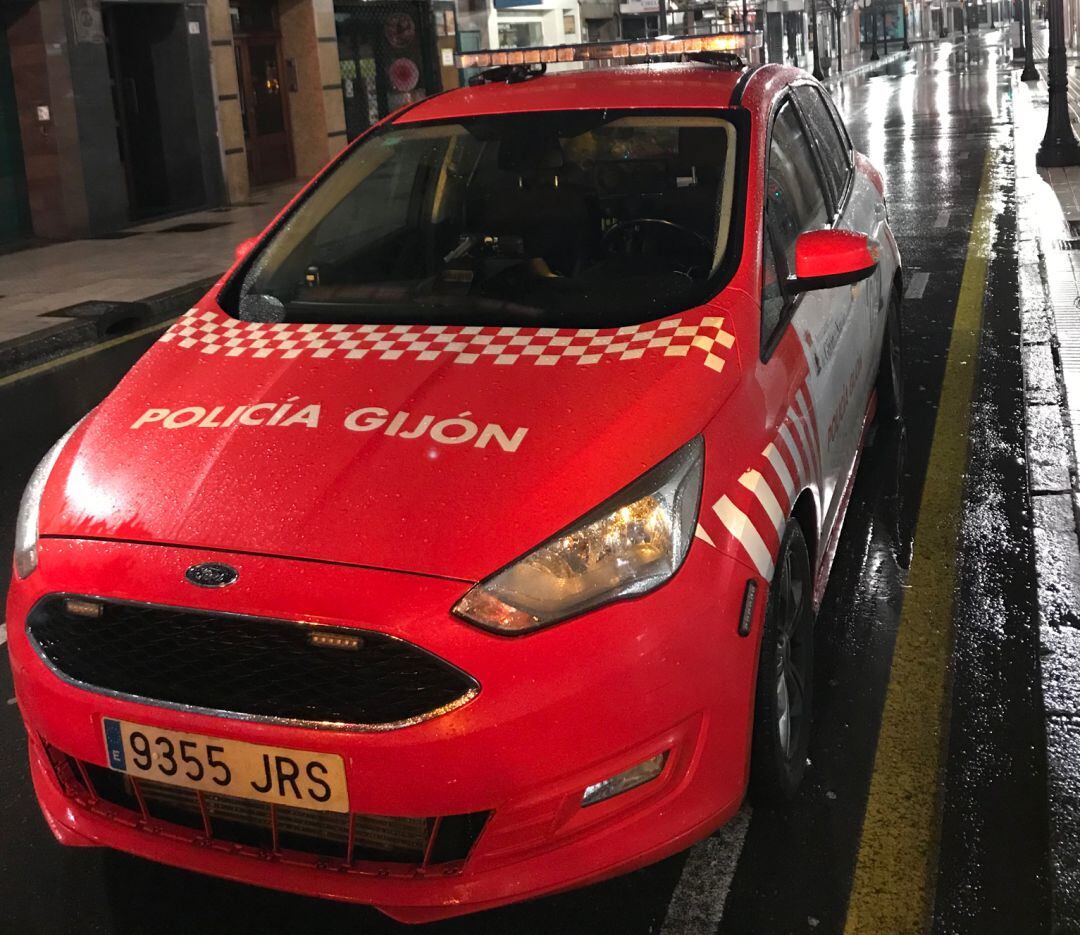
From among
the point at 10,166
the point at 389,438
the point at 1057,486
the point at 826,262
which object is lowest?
the point at 1057,486

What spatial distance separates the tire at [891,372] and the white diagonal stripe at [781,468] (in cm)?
236

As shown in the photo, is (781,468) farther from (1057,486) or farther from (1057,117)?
(1057,117)

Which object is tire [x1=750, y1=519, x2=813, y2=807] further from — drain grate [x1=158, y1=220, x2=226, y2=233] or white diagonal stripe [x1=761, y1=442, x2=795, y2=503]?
drain grate [x1=158, y1=220, x2=226, y2=233]

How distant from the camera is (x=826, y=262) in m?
3.44

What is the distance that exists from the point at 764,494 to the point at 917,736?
0.98 metres

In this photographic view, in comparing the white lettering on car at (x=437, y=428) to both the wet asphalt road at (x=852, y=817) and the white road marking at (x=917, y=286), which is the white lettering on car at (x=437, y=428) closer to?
the wet asphalt road at (x=852, y=817)

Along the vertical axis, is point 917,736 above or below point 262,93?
below

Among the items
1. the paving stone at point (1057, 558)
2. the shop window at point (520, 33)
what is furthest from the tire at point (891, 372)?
the shop window at point (520, 33)

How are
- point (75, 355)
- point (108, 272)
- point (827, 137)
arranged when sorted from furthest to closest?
point (108, 272), point (75, 355), point (827, 137)

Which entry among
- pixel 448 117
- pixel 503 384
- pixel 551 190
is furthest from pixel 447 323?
pixel 448 117

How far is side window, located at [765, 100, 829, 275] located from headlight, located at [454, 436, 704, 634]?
46.8 inches

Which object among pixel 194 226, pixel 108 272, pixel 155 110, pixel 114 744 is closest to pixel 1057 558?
pixel 114 744

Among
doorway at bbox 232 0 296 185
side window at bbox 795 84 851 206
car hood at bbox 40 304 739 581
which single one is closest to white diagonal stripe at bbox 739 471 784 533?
car hood at bbox 40 304 739 581

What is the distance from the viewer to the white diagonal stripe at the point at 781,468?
2912mm
